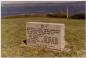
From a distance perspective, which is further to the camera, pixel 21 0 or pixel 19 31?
pixel 19 31

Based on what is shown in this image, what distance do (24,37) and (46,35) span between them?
20cm

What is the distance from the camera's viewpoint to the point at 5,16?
1245 millimetres

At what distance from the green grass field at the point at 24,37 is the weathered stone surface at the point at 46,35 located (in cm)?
4

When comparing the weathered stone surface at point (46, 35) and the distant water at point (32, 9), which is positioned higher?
the distant water at point (32, 9)

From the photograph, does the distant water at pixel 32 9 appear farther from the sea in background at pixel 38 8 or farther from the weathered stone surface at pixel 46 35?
the weathered stone surface at pixel 46 35

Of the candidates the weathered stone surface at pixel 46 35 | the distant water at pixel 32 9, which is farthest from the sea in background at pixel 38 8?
the weathered stone surface at pixel 46 35

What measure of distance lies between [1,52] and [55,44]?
0.51 metres

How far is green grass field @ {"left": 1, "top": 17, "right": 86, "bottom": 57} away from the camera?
1255mm

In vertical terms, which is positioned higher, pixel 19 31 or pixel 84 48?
pixel 19 31

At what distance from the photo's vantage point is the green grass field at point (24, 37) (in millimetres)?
1255

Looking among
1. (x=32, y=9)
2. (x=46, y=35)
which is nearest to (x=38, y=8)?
(x=32, y=9)

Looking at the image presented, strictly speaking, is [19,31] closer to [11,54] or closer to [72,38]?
[11,54]

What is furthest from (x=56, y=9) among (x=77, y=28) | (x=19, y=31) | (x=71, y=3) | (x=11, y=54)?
(x=11, y=54)

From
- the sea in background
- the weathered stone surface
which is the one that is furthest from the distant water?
the weathered stone surface
